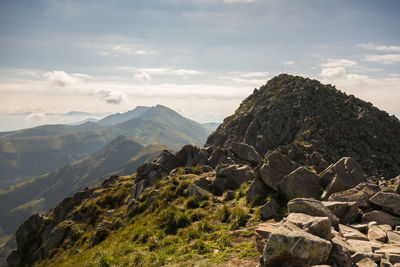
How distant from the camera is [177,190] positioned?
28594 millimetres

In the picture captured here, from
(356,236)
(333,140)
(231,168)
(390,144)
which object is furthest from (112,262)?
(390,144)

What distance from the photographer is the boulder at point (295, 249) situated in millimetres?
9117

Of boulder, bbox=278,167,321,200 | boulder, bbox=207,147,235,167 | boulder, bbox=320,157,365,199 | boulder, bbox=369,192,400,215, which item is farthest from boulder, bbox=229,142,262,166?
boulder, bbox=369,192,400,215

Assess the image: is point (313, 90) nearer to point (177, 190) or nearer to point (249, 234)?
point (177, 190)

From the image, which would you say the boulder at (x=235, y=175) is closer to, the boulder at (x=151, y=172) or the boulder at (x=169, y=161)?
the boulder at (x=151, y=172)

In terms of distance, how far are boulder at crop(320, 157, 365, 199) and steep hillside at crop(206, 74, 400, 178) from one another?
169 ft

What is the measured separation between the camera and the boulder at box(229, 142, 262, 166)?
37.9 metres

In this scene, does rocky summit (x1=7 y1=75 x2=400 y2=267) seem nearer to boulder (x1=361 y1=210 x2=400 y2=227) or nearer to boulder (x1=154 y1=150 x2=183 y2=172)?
boulder (x1=361 y1=210 x2=400 y2=227)

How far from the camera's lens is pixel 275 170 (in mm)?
20484

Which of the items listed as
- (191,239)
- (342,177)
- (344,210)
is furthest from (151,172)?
(344,210)

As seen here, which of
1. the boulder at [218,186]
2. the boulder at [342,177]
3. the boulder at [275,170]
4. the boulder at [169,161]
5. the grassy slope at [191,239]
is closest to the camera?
the grassy slope at [191,239]

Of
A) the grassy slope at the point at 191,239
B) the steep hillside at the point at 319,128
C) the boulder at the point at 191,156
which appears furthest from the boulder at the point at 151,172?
the steep hillside at the point at 319,128

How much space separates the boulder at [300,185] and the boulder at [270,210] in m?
1.26

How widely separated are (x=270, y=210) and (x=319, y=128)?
76768 millimetres
